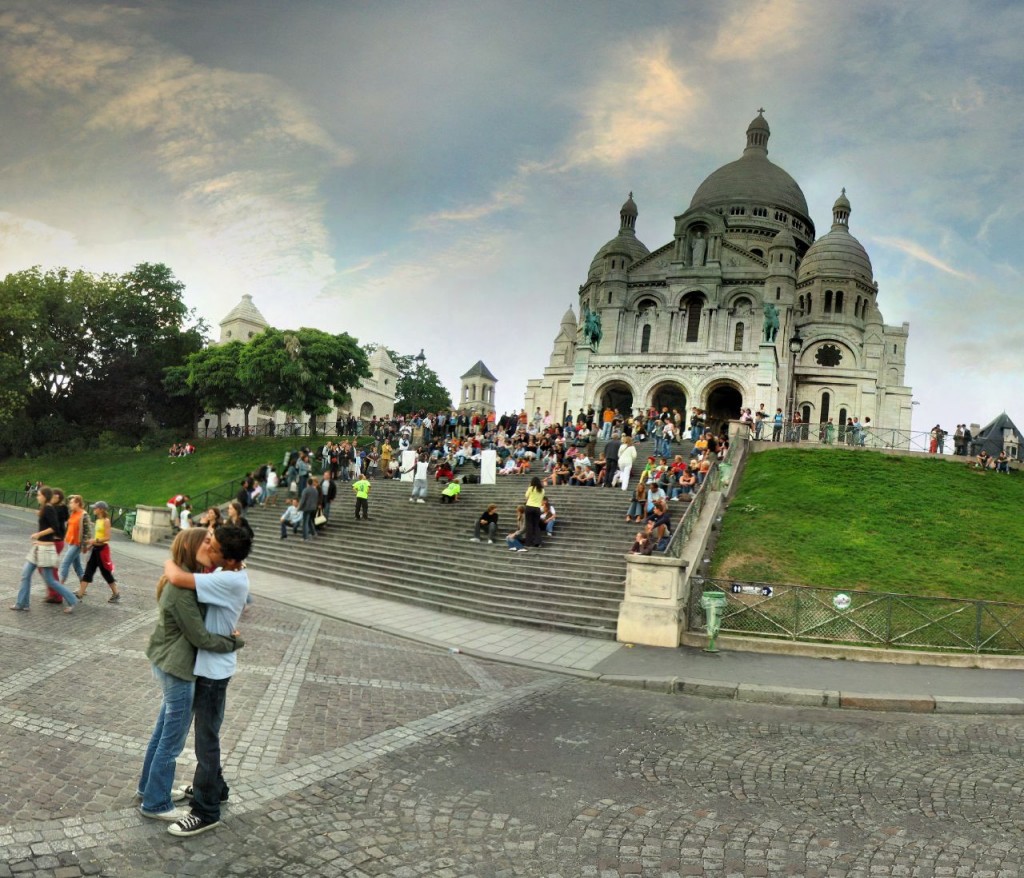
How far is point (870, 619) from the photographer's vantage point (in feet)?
37.0

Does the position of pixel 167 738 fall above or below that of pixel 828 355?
below

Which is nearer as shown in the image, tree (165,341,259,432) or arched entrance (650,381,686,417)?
tree (165,341,259,432)

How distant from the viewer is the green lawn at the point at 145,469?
112 ft

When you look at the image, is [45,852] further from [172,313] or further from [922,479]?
[172,313]

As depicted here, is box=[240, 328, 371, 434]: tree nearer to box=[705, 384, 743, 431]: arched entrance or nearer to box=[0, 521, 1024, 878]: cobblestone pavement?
box=[705, 384, 743, 431]: arched entrance

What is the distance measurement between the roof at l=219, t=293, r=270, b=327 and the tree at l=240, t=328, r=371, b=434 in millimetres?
21476

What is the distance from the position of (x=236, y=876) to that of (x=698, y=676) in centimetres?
656

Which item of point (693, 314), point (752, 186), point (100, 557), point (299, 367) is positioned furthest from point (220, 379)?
point (752, 186)

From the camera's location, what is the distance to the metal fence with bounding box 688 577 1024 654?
1084 centimetres

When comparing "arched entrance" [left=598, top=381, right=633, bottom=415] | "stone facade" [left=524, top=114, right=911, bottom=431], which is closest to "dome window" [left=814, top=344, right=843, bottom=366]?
"stone facade" [left=524, top=114, right=911, bottom=431]

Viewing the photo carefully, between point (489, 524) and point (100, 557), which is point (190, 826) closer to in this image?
point (100, 557)

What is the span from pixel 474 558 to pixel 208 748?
11165 millimetres

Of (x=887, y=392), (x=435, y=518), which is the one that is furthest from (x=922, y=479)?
(x=887, y=392)

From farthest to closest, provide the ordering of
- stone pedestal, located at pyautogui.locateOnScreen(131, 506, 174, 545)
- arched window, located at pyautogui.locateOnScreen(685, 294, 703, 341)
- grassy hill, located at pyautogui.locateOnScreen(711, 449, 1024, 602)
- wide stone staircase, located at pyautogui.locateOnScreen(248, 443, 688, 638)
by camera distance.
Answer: arched window, located at pyautogui.locateOnScreen(685, 294, 703, 341)
stone pedestal, located at pyautogui.locateOnScreen(131, 506, 174, 545)
grassy hill, located at pyautogui.locateOnScreen(711, 449, 1024, 602)
wide stone staircase, located at pyautogui.locateOnScreen(248, 443, 688, 638)
